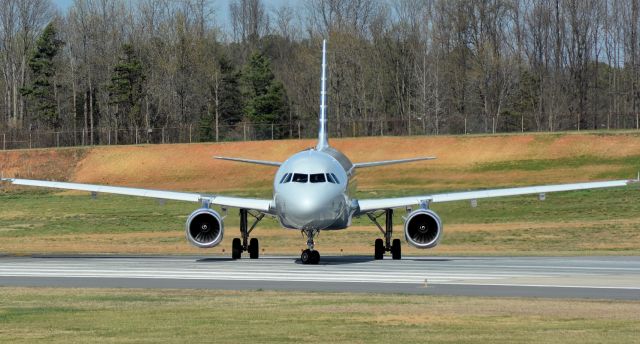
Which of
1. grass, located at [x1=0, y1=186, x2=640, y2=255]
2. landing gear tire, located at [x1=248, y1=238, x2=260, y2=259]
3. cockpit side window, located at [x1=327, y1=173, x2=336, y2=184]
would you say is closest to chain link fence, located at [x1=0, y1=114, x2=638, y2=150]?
grass, located at [x1=0, y1=186, x2=640, y2=255]

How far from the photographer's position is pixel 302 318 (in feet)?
70.2

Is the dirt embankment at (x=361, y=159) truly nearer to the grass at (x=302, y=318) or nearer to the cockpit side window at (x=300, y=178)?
the cockpit side window at (x=300, y=178)

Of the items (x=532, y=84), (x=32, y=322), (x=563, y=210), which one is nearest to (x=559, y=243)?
(x=563, y=210)

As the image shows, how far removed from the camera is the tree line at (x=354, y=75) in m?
128

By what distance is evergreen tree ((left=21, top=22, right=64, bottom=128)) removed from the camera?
447 ft

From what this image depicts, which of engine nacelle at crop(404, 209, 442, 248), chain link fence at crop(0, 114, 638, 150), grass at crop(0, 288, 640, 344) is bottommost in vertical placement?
grass at crop(0, 288, 640, 344)

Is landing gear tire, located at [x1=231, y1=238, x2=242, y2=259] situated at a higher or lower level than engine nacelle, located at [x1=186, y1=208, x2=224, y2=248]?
lower

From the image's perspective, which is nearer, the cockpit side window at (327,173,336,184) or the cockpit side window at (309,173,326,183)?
the cockpit side window at (309,173,326,183)

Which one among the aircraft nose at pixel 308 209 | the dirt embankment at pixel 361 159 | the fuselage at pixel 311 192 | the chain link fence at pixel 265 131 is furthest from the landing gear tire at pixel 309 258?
the chain link fence at pixel 265 131

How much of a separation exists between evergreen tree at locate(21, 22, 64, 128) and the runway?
96677mm

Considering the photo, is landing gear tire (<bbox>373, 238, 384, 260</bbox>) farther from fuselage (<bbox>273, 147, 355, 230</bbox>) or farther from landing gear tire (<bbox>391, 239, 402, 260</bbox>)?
fuselage (<bbox>273, 147, 355, 230</bbox>)

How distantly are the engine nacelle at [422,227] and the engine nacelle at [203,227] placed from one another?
5937 mm

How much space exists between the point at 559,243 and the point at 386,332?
1411 inches

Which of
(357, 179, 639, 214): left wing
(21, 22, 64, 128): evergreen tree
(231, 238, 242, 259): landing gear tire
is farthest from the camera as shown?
(21, 22, 64, 128): evergreen tree
